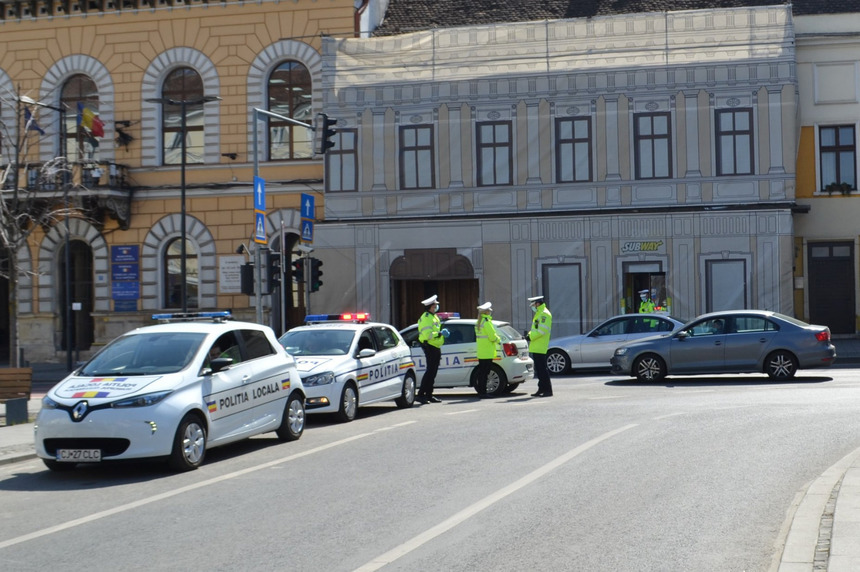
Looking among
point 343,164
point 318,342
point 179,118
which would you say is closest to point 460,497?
point 318,342

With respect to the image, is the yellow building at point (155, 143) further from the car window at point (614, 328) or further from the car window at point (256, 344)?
the car window at point (256, 344)

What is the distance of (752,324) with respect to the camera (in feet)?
77.3

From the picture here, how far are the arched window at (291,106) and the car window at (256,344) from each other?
2320cm

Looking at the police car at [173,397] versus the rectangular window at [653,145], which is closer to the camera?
the police car at [173,397]

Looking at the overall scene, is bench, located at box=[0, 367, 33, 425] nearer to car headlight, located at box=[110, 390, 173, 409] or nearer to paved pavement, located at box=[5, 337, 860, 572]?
car headlight, located at box=[110, 390, 173, 409]

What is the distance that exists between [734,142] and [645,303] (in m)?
5.75

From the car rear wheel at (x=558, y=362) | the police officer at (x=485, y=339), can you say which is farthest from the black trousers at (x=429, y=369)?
the car rear wheel at (x=558, y=362)

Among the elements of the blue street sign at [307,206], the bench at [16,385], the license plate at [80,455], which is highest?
the blue street sign at [307,206]

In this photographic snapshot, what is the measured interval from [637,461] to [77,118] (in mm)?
29322

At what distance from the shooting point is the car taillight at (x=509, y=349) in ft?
71.9

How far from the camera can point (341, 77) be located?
121ft

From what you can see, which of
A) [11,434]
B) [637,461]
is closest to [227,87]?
[11,434]

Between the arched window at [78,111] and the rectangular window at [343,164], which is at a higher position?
the arched window at [78,111]

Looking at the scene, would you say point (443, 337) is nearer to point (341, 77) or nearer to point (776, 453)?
point (776, 453)
